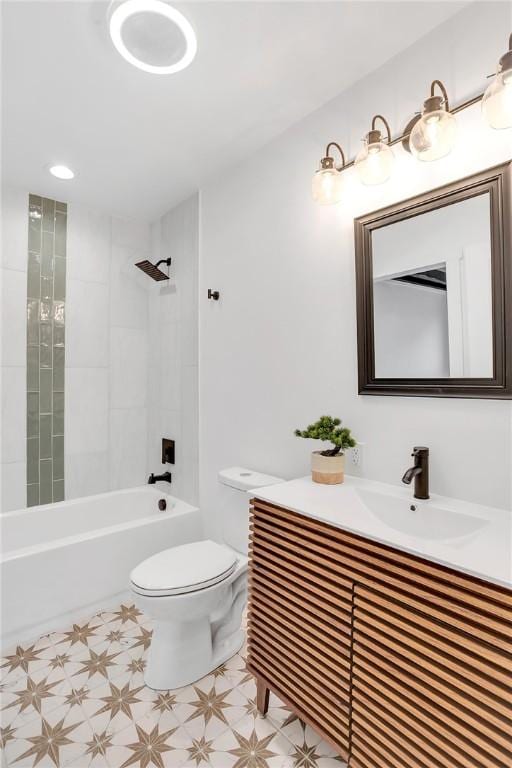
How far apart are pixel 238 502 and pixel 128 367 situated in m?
1.61

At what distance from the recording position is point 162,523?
96.8 inches

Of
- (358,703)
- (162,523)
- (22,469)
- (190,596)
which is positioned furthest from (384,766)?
(22,469)

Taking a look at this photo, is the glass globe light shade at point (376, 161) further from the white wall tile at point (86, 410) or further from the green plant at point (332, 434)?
the white wall tile at point (86, 410)

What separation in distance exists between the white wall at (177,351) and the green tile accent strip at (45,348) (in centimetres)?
66

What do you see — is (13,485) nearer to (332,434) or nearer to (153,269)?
(153,269)

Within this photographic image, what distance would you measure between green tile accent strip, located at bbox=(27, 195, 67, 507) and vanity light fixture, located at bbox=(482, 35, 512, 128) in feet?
8.58

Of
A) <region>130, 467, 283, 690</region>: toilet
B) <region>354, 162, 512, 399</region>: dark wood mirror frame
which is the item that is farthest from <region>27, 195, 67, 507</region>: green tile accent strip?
<region>354, 162, 512, 399</region>: dark wood mirror frame

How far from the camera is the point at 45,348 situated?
2691mm

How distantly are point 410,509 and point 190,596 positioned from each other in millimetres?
947

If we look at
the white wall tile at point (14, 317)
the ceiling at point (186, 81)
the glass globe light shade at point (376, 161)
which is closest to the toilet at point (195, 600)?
the glass globe light shade at point (376, 161)

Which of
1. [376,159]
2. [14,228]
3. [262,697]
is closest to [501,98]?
[376,159]

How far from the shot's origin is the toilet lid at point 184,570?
160 cm

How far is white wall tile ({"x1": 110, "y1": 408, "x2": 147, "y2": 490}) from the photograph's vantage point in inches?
119

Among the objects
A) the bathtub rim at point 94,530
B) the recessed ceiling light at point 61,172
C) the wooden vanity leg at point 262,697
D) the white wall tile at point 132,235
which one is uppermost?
the recessed ceiling light at point 61,172
